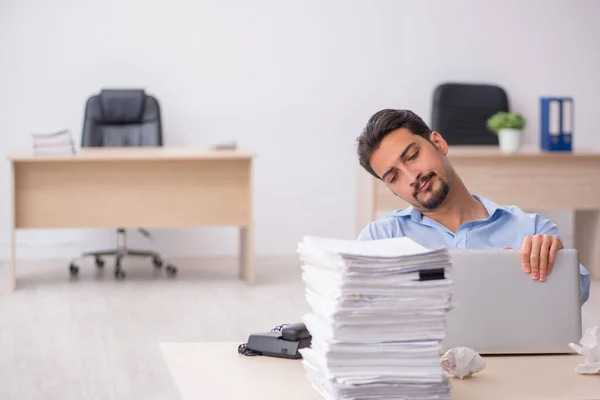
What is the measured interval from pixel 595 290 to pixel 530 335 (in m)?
4.06

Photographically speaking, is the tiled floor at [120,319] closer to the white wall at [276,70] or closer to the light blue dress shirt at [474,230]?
the white wall at [276,70]

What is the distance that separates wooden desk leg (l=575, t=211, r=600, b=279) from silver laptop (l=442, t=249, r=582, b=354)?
14.8 feet

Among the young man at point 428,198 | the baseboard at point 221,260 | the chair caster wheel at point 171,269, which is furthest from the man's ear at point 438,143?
the baseboard at point 221,260

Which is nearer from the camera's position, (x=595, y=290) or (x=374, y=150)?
(x=374, y=150)

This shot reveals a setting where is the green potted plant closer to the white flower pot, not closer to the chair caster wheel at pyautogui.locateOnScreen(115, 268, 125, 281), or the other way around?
the white flower pot

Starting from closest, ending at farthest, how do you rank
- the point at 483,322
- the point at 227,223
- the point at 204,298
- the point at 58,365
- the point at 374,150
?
the point at 483,322, the point at 374,150, the point at 58,365, the point at 204,298, the point at 227,223

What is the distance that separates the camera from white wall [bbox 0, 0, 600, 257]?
21.0 ft

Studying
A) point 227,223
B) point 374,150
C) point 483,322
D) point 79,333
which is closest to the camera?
point 483,322

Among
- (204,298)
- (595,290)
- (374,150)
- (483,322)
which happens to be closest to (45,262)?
(204,298)

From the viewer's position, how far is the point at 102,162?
549 cm

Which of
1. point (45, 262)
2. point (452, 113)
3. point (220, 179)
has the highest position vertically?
point (452, 113)

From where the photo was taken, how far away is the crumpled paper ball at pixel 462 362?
1442 mm

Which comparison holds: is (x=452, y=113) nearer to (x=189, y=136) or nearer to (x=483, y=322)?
(x=189, y=136)

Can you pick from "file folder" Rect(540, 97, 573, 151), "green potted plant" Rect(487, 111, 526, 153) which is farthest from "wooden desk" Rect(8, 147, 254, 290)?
"file folder" Rect(540, 97, 573, 151)
